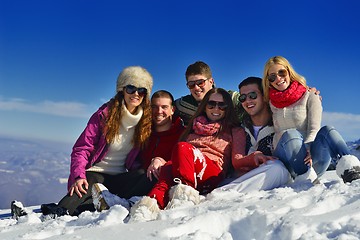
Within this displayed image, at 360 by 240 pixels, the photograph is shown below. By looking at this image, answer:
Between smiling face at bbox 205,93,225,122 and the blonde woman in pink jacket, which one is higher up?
smiling face at bbox 205,93,225,122

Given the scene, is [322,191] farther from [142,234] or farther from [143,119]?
[143,119]

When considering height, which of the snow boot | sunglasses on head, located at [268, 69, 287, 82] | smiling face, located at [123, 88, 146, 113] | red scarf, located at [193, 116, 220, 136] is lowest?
the snow boot

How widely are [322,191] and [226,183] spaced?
4.30ft

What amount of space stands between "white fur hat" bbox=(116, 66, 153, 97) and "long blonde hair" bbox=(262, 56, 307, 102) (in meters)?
1.69

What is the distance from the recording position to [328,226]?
3.02 metres

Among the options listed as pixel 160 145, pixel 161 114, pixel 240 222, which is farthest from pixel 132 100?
pixel 240 222

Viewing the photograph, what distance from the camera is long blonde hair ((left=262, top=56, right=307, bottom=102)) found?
17.5 ft

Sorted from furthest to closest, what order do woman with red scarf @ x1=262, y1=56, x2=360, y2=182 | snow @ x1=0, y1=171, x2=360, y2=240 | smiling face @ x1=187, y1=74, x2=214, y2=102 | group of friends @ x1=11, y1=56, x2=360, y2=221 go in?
smiling face @ x1=187, y1=74, x2=214, y2=102 → woman with red scarf @ x1=262, y1=56, x2=360, y2=182 → group of friends @ x1=11, y1=56, x2=360, y2=221 → snow @ x1=0, y1=171, x2=360, y2=240

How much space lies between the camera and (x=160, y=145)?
577 cm

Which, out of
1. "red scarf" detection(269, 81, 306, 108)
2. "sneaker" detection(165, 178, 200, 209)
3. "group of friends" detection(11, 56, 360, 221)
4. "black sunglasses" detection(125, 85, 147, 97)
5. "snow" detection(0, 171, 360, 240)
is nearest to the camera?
"snow" detection(0, 171, 360, 240)

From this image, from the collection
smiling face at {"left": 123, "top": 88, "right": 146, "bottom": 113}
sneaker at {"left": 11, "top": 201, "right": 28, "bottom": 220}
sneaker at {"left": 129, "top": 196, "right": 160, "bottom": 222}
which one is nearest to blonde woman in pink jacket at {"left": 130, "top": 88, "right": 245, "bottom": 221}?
sneaker at {"left": 129, "top": 196, "right": 160, "bottom": 222}

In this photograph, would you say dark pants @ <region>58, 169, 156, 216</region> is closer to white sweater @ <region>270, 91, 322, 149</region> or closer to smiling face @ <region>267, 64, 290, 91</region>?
white sweater @ <region>270, 91, 322, 149</region>

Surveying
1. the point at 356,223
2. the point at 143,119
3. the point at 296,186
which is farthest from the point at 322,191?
the point at 143,119

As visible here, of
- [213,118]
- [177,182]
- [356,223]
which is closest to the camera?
[356,223]
